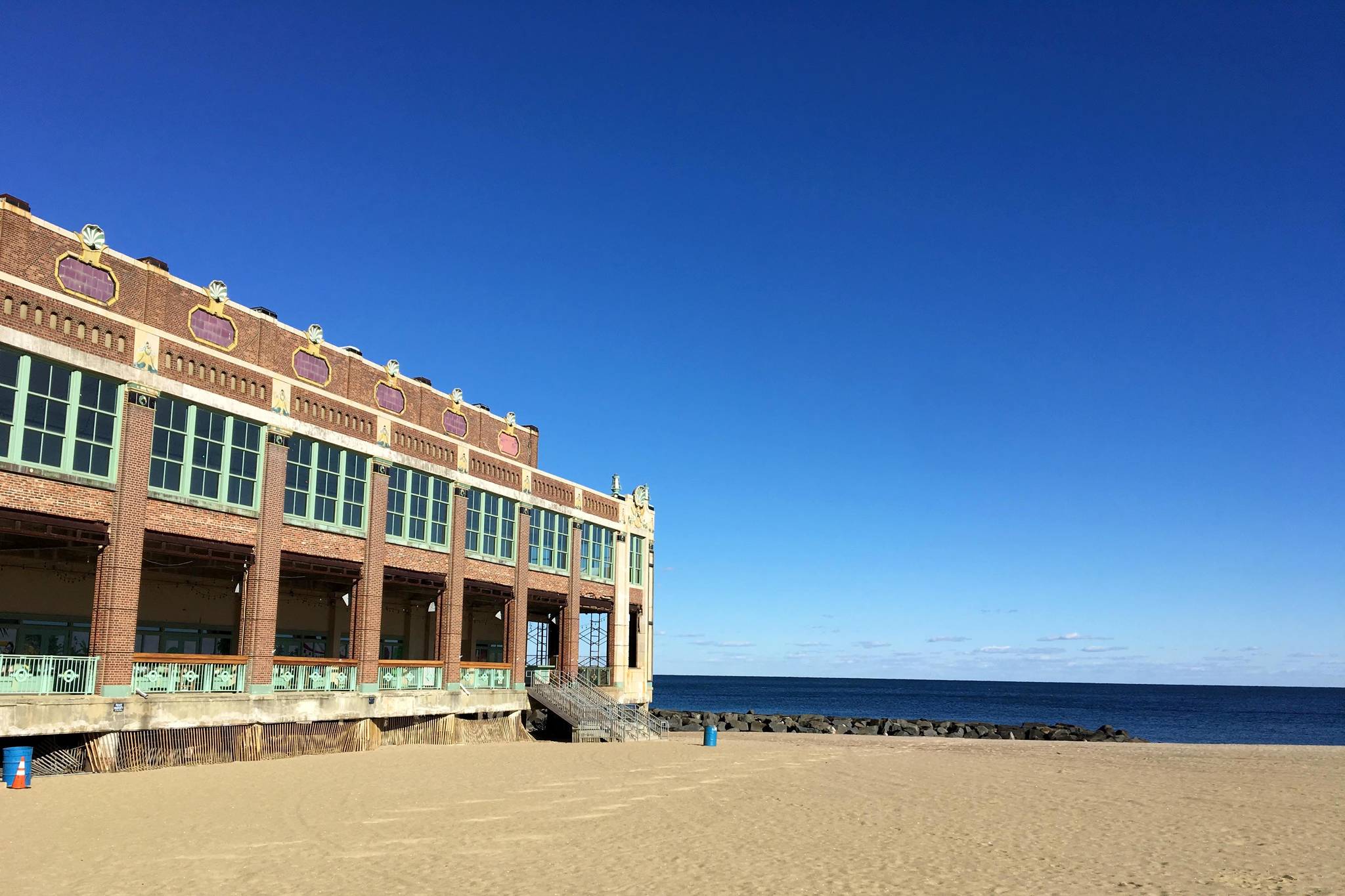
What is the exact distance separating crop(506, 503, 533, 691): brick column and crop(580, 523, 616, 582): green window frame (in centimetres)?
492

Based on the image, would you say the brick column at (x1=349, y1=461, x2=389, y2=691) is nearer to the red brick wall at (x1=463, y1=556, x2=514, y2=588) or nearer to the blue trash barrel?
the red brick wall at (x1=463, y1=556, x2=514, y2=588)

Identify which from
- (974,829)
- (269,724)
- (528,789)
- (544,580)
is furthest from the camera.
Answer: (544,580)

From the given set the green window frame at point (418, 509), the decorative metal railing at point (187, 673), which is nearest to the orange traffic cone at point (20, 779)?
the decorative metal railing at point (187, 673)

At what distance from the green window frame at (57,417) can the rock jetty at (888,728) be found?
182ft

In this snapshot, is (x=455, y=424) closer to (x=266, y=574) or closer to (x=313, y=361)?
(x=313, y=361)

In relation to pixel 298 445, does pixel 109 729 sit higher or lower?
lower

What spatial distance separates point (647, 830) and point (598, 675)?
104 feet

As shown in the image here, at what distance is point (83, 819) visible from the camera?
795 inches

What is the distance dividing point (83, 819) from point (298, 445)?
1620 cm

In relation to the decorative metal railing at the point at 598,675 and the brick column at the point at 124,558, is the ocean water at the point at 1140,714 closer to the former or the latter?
the decorative metal railing at the point at 598,675

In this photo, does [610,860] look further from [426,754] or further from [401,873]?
Result: [426,754]

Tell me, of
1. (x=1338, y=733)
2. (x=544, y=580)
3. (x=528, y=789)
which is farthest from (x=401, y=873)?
(x=1338, y=733)

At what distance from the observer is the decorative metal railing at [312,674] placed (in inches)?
1328

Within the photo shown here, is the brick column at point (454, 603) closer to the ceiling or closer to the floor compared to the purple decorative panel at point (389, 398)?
closer to the floor
